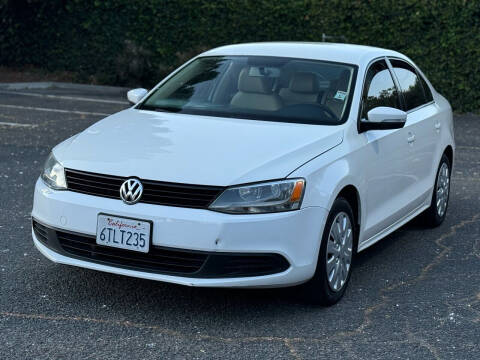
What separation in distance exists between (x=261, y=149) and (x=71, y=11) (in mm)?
15937

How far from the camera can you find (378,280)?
5.96m

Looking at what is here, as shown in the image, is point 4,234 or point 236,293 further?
point 4,234

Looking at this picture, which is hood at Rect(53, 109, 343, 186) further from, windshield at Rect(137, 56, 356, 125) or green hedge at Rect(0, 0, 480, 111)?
green hedge at Rect(0, 0, 480, 111)

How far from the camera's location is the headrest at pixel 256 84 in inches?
Result: 239

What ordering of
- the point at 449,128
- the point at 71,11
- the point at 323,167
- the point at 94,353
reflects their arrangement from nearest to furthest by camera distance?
1. the point at 94,353
2. the point at 323,167
3. the point at 449,128
4. the point at 71,11

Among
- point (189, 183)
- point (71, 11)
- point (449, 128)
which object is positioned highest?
point (189, 183)

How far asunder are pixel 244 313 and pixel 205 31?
46.8 feet

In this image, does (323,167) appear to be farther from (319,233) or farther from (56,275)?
(56,275)

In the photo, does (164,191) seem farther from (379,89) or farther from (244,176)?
(379,89)

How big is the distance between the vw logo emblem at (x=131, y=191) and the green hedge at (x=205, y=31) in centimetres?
1261

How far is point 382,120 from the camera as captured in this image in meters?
5.75

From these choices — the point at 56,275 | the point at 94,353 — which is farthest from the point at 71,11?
the point at 94,353

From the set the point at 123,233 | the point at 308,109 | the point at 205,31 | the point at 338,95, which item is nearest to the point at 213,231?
the point at 123,233

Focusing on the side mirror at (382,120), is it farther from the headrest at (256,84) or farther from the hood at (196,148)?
the headrest at (256,84)
